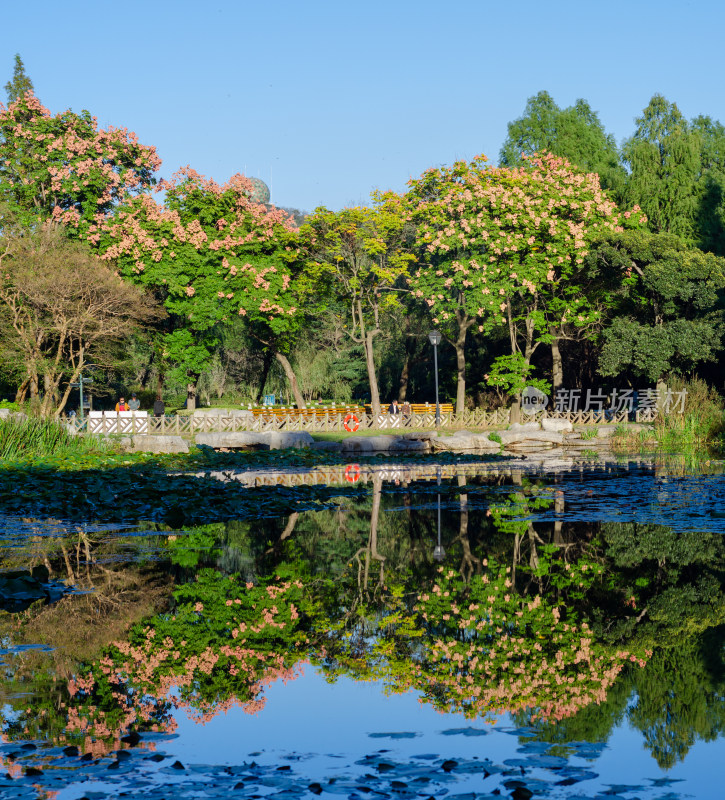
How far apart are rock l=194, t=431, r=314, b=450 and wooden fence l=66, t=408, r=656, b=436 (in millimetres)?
4895

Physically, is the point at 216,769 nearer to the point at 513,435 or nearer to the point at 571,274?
the point at 513,435

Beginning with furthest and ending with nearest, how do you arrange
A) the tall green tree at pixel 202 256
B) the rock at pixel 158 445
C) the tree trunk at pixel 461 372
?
the tree trunk at pixel 461 372 → the tall green tree at pixel 202 256 → the rock at pixel 158 445

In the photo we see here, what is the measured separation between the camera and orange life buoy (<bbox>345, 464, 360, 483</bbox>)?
70.4ft

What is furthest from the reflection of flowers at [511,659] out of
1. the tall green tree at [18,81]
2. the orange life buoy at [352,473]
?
the tall green tree at [18,81]

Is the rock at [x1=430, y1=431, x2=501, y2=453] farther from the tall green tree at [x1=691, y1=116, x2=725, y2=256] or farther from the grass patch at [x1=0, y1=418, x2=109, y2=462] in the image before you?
the tall green tree at [x1=691, y1=116, x2=725, y2=256]

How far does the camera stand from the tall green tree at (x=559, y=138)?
165 ft

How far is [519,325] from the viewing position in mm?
49031

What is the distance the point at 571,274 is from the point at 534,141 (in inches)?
457

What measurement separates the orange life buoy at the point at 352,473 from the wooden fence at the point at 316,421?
12.0 meters

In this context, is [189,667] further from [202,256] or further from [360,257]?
[360,257]

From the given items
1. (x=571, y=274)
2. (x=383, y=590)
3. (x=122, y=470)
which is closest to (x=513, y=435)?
(x=571, y=274)

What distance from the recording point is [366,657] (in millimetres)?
6902

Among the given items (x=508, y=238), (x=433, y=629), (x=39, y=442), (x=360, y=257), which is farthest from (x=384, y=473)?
(x=360, y=257)

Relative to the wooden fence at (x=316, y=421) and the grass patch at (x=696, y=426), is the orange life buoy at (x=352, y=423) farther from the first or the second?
the grass patch at (x=696, y=426)
